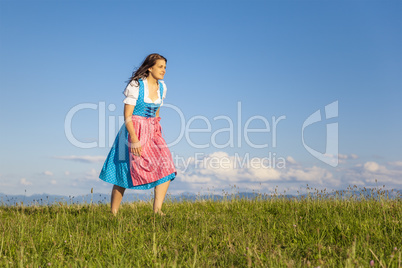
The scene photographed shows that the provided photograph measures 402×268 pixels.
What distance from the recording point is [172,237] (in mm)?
4379

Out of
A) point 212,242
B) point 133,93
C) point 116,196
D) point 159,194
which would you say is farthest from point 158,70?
point 212,242

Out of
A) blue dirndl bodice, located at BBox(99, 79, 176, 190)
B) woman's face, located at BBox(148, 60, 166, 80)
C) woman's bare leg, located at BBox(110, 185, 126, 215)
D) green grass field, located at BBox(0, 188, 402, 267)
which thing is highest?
woman's face, located at BBox(148, 60, 166, 80)

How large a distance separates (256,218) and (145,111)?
2.38 metres

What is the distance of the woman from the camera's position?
6066 mm

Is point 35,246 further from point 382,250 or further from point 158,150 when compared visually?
point 382,250

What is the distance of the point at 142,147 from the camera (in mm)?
6133

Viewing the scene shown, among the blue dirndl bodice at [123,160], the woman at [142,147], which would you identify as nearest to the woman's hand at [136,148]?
the woman at [142,147]

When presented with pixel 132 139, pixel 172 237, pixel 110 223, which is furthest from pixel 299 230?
pixel 132 139

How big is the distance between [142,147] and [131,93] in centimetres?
86

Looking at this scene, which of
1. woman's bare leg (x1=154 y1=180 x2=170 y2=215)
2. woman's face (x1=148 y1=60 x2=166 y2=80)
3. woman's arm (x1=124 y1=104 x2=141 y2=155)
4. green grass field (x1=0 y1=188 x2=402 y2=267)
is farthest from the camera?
woman's face (x1=148 y1=60 x2=166 y2=80)

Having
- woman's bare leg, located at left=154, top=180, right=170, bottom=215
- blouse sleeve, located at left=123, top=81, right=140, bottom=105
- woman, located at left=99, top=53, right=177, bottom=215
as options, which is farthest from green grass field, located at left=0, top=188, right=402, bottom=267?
blouse sleeve, located at left=123, top=81, right=140, bottom=105

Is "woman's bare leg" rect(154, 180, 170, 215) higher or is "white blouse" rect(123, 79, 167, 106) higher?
"white blouse" rect(123, 79, 167, 106)

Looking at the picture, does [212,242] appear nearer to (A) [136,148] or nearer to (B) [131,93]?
(A) [136,148]

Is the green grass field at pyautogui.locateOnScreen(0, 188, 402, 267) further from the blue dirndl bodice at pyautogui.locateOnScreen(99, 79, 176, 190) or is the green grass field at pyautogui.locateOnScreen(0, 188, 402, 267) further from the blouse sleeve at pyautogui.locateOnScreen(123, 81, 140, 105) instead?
the blouse sleeve at pyautogui.locateOnScreen(123, 81, 140, 105)
